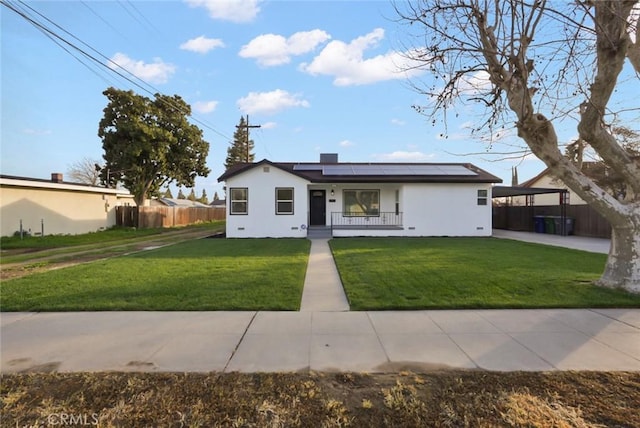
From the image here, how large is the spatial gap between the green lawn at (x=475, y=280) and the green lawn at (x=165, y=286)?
1.45m

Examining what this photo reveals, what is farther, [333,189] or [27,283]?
[333,189]

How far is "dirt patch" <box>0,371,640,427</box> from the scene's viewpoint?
269cm

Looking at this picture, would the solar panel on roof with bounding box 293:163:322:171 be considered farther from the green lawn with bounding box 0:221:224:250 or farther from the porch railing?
the green lawn with bounding box 0:221:224:250

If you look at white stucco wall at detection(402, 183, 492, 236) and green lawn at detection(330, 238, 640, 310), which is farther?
white stucco wall at detection(402, 183, 492, 236)

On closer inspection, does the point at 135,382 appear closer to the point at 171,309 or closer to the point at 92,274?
the point at 171,309

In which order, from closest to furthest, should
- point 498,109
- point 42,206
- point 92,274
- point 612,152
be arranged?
point 612,152
point 498,109
point 92,274
point 42,206

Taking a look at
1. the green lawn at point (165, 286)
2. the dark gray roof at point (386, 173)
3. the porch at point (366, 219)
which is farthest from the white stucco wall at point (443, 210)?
the green lawn at point (165, 286)

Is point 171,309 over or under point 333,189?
under

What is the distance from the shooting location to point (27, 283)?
7.23m

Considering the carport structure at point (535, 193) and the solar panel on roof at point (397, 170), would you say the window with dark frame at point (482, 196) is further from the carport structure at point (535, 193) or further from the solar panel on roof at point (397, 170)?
the carport structure at point (535, 193)

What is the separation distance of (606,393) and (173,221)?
3220 cm

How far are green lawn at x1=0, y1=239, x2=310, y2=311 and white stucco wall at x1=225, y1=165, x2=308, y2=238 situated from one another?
7140mm

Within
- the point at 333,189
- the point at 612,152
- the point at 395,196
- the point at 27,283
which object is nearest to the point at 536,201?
the point at 395,196

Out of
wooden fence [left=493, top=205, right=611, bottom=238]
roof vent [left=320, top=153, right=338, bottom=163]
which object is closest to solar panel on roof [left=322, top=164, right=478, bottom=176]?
roof vent [left=320, top=153, right=338, bottom=163]
